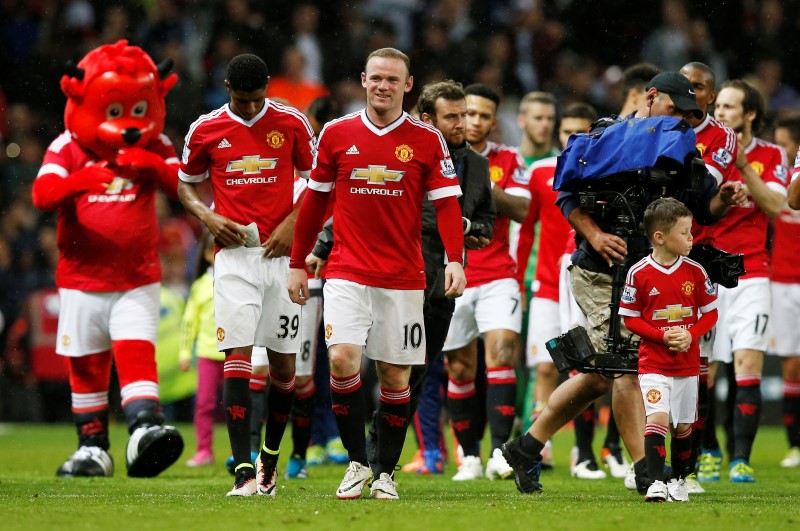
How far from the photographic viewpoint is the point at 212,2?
19.7 metres

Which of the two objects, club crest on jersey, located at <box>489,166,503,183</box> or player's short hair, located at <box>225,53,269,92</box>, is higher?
player's short hair, located at <box>225,53,269,92</box>

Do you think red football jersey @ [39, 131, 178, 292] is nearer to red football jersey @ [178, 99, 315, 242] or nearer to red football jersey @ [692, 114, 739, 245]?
red football jersey @ [178, 99, 315, 242]

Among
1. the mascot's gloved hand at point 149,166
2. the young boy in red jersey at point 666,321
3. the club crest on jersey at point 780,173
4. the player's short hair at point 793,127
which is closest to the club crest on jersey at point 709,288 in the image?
the young boy in red jersey at point 666,321

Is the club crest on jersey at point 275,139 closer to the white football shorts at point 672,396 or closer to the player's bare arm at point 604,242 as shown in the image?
the player's bare arm at point 604,242

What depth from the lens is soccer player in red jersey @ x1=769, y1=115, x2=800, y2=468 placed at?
11.9m

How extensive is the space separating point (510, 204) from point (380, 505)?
340 centimetres

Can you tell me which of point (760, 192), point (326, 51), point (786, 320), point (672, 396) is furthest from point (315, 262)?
point (326, 51)

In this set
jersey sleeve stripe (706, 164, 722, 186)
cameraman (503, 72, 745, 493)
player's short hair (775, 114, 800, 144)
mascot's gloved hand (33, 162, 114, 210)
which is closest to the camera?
cameraman (503, 72, 745, 493)

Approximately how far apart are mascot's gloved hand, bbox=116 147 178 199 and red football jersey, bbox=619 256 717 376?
3.84 metres

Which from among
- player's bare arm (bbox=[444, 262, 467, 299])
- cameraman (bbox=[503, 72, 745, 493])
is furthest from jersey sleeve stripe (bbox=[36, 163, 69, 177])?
cameraman (bbox=[503, 72, 745, 493])

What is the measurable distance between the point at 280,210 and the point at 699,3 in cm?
1349

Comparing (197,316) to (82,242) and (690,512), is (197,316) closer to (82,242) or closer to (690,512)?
(82,242)

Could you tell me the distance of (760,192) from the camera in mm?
9984

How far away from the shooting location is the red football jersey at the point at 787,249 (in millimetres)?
11930
